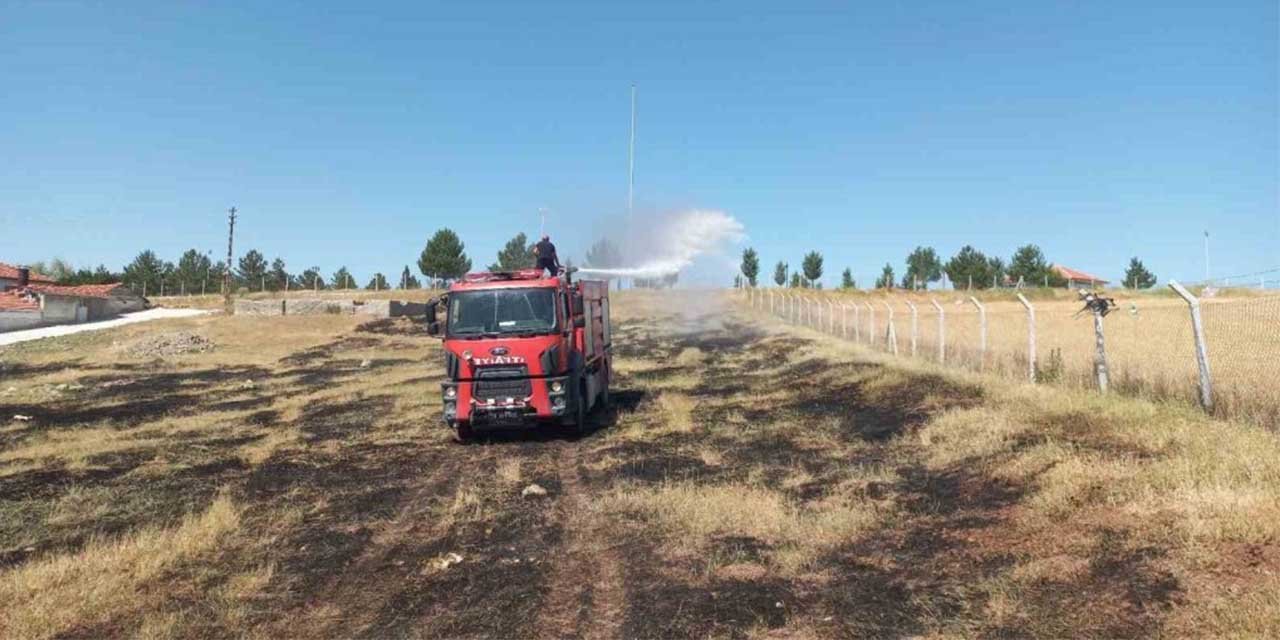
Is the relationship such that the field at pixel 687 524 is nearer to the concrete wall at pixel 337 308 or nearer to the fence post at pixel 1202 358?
the fence post at pixel 1202 358

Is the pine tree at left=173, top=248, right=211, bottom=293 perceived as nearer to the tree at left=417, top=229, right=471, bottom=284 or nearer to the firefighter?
the tree at left=417, top=229, right=471, bottom=284

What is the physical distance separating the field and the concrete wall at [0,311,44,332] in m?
37.3

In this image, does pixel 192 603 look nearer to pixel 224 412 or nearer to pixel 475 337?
pixel 475 337

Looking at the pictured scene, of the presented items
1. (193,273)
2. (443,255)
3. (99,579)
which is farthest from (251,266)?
(99,579)

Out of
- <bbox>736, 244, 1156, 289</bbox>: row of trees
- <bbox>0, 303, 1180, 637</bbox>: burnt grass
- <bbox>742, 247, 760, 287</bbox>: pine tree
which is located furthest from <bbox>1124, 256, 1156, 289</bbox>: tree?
<bbox>0, 303, 1180, 637</bbox>: burnt grass

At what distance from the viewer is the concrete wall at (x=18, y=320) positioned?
4500 centimetres

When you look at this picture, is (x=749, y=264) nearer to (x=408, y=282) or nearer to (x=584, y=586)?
(x=408, y=282)

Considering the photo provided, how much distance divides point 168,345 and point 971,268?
7773cm

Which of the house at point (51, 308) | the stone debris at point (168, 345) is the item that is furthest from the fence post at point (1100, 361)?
the house at point (51, 308)

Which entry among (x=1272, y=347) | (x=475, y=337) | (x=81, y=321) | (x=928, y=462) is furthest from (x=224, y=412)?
(x=81, y=321)

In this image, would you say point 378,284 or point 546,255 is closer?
point 546,255

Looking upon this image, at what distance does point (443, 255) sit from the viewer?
7806 cm

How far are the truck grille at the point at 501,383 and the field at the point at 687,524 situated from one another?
99 centimetres

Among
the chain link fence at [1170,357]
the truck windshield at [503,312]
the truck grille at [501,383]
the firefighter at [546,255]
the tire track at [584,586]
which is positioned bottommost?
the tire track at [584,586]
